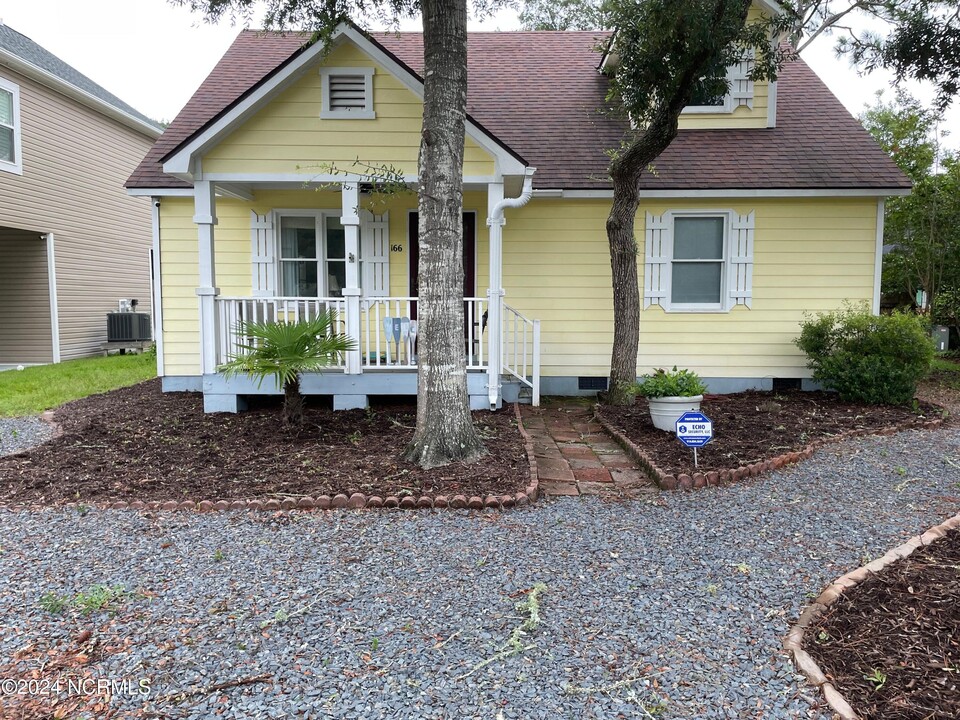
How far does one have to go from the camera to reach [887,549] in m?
3.61

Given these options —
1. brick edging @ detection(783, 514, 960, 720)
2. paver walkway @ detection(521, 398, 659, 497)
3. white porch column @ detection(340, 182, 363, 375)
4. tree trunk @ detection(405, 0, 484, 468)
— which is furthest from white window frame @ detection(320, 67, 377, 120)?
brick edging @ detection(783, 514, 960, 720)

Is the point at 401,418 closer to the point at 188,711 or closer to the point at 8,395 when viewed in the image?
the point at 188,711

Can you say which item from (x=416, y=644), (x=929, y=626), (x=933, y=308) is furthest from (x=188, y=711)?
(x=933, y=308)

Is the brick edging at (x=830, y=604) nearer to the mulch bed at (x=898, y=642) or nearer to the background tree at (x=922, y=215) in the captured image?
the mulch bed at (x=898, y=642)

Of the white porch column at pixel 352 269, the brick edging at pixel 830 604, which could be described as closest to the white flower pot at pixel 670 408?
the brick edging at pixel 830 604

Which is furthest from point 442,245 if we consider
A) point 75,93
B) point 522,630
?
point 75,93

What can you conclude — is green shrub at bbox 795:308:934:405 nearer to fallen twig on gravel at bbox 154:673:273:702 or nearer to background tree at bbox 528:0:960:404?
background tree at bbox 528:0:960:404

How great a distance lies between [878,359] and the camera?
749 cm

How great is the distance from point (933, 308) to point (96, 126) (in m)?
19.1

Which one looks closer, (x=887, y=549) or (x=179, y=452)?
(x=887, y=549)

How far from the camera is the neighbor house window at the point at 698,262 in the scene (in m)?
8.95

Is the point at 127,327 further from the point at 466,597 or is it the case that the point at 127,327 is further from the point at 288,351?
the point at 466,597

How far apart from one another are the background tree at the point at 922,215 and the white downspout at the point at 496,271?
8.65 m

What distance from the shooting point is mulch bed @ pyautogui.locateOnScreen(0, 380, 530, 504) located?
15.2 ft
